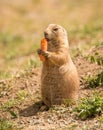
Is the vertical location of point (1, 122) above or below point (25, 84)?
below

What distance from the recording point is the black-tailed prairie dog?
709 cm

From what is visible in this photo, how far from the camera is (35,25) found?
57.8 ft

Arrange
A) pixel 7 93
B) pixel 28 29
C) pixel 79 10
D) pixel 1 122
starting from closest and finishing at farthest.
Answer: pixel 1 122 → pixel 7 93 → pixel 28 29 → pixel 79 10

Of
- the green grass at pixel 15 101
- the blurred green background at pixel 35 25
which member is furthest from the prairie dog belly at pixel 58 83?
the blurred green background at pixel 35 25

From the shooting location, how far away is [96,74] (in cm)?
830

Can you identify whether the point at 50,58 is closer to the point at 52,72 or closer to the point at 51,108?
the point at 52,72

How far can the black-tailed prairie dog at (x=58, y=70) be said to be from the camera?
7.09 metres

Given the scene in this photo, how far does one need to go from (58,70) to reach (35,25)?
1056cm

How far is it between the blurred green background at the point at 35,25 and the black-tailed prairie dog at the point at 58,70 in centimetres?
205

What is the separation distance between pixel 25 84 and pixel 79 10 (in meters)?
11.7

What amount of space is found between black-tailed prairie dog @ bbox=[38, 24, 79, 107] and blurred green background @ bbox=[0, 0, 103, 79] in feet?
6.73

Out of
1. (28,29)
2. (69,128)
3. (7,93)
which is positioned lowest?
(69,128)

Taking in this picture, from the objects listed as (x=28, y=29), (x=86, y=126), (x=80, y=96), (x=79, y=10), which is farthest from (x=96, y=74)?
(x=79, y=10)

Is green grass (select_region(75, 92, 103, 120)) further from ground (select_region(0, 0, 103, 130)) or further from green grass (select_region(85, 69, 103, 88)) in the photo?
green grass (select_region(85, 69, 103, 88))
